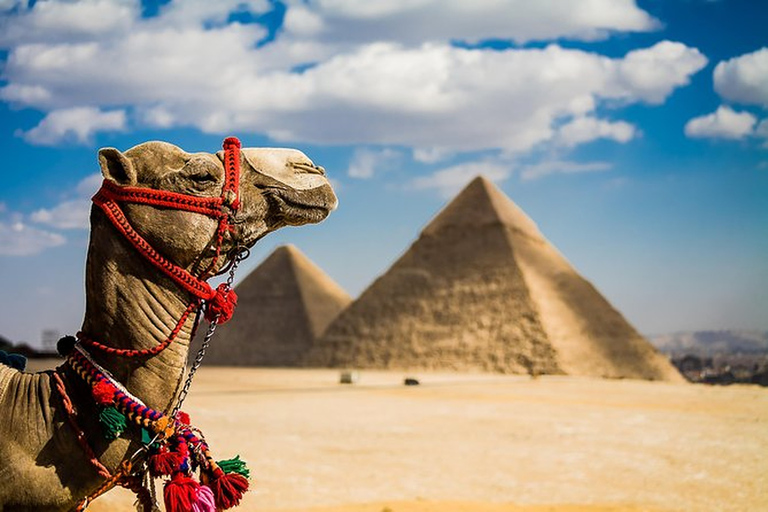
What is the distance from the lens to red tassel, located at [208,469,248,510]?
8.28 feet

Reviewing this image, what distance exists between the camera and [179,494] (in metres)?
2.41

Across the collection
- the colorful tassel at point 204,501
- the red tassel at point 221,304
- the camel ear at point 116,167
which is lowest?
the colorful tassel at point 204,501

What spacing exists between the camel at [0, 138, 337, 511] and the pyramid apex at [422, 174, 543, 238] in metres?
74.1

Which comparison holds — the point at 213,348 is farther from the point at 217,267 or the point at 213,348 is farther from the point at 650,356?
the point at 217,267

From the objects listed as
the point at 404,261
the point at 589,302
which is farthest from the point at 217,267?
the point at 404,261

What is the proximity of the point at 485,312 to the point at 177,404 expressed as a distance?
70.1 m

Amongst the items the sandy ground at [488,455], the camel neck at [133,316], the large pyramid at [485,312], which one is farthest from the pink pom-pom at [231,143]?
the large pyramid at [485,312]

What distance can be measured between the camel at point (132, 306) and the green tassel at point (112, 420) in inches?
1.8

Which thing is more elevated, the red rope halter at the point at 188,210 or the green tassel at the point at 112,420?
the red rope halter at the point at 188,210

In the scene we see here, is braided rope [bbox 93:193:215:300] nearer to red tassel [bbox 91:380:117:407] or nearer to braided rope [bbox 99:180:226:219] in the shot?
braided rope [bbox 99:180:226:219]

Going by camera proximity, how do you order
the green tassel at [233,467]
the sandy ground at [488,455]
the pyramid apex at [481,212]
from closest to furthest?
1. the green tassel at [233,467]
2. the sandy ground at [488,455]
3. the pyramid apex at [481,212]

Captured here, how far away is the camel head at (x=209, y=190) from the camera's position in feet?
8.07

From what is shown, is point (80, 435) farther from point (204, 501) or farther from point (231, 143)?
point (231, 143)

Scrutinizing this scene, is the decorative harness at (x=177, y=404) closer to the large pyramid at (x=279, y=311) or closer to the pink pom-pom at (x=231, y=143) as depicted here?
the pink pom-pom at (x=231, y=143)
